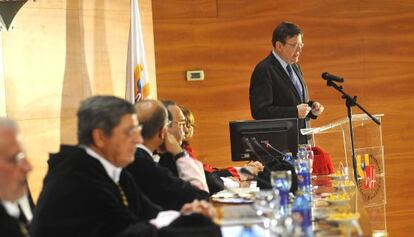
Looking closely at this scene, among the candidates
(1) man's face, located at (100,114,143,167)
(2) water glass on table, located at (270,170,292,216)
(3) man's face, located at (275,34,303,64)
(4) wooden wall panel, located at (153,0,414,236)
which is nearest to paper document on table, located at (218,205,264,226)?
(2) water glass on table, located at (270,170,292,216)

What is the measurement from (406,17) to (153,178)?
4617 mm

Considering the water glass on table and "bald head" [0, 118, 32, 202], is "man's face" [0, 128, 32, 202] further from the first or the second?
the water glass on table

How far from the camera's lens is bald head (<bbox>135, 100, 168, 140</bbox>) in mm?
3361

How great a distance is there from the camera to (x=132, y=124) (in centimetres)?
275

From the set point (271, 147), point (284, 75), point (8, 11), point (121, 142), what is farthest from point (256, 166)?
point (121, 142)

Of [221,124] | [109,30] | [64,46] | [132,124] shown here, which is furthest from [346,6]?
[132,124]

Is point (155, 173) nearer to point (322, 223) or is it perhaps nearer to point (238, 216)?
point (238, 216)

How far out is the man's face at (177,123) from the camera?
13.0 ft

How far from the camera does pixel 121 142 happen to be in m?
2.72

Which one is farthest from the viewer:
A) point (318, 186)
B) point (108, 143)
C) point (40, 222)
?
point (318, 186)

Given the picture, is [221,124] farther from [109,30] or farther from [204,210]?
[204,210]

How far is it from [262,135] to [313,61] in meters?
2.76

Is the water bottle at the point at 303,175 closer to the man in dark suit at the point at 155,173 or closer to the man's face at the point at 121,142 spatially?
the man in dark suit at the point at 155,173

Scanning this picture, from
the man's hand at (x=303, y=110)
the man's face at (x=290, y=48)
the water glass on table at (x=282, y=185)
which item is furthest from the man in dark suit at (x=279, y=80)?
the water glass on table at (x=282, y=185)
